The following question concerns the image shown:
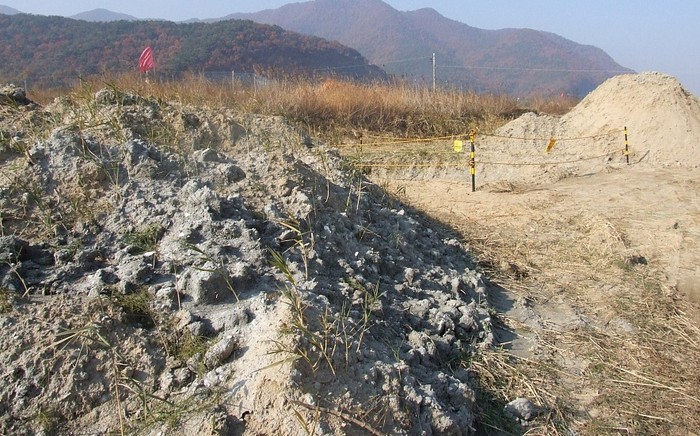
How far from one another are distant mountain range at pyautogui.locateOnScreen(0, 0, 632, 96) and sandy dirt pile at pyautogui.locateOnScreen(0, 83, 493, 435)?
136 feet

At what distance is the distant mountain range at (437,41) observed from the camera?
69500 millimetres

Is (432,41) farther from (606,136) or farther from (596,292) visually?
(596,292)

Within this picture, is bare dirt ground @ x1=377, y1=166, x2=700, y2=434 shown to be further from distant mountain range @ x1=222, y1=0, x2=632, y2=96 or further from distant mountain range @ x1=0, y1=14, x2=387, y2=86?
distant mountain range @ x1=222, y1=0, x2=632, y2=96

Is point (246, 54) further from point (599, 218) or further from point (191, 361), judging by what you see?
point (191, 361)

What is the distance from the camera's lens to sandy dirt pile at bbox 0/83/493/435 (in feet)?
9.07

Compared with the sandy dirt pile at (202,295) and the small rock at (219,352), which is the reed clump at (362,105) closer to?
the sandy dirt pile at (202,295)

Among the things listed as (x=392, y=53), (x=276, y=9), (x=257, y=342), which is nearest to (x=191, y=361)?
(x=257, y=342)

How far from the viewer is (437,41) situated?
3917 inches

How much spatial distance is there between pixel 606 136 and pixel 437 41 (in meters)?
91.7

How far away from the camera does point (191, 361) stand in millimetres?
2945

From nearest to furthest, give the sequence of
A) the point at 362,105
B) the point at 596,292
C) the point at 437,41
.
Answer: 1. the point at 596,292
2. the point at 362,105
3. the point at 437,41

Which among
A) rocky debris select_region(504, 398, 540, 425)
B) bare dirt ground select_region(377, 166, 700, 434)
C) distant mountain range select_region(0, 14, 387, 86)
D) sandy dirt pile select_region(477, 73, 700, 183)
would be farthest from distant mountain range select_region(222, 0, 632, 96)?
rocky debris select_region(504, 398, 540, 425)

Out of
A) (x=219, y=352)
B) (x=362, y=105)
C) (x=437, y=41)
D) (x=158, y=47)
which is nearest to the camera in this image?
(x=219, y=352)

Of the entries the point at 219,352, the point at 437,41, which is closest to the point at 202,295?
the point at 219,352
